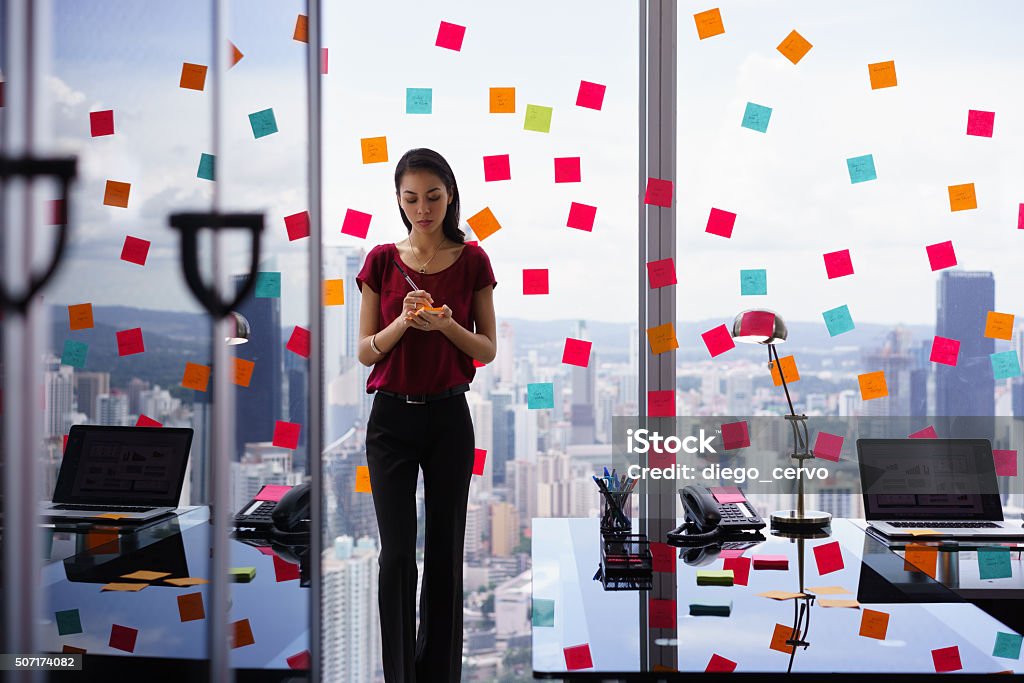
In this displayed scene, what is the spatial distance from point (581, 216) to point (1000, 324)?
1.47 metres

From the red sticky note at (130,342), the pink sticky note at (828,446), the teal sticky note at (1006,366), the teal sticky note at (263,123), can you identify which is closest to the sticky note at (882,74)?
the teal sticky note at (1006,366)

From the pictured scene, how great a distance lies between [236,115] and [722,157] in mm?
1804

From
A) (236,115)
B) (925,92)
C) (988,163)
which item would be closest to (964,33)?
(925,92)

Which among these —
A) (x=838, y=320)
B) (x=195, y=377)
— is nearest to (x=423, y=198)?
(x=195, y=377)

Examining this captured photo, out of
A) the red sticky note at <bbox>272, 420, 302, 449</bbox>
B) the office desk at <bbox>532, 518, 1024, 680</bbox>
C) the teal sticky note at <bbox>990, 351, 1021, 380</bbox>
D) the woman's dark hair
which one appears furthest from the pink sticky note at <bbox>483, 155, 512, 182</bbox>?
the teal sticky note at <bbox>990, 351, 1021, 380</bbox>

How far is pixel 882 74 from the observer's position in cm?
299

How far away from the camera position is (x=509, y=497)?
120 inches

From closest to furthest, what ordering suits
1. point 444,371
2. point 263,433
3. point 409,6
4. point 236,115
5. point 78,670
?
point 78,670 → point 236,115 → point 263,433 → point 444,371 → point 409,6

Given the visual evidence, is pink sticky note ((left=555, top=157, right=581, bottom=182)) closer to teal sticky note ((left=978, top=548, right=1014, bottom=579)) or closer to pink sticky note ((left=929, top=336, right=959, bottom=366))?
pink sticky note ((left=929, top=336, right=959, bottom=366))

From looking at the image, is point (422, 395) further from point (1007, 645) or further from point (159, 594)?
point (1007, 645)

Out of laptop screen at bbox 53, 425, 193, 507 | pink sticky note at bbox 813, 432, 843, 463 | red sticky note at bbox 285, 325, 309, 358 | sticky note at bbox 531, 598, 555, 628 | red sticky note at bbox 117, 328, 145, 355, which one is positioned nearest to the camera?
laptop screen at bbox 53, 425, 193, 507

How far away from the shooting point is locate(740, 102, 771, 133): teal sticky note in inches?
118

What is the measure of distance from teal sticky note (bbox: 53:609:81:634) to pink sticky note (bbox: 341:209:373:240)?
6.59ft

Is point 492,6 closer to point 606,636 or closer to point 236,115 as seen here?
point 236,115
